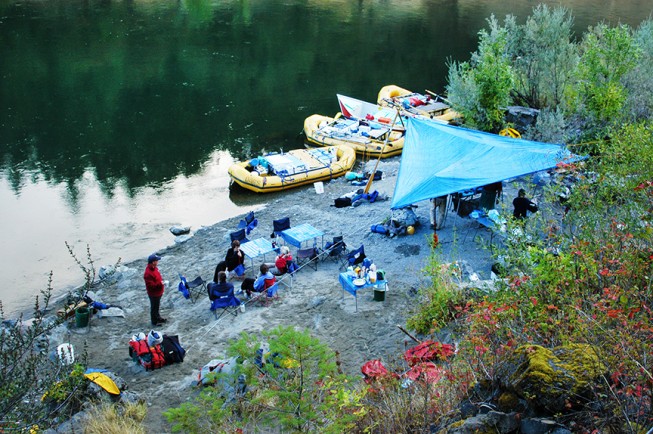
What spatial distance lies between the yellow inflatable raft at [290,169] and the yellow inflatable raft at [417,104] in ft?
14.5

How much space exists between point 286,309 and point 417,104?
1544cm

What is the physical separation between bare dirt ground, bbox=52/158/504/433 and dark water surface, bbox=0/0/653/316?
2.11m

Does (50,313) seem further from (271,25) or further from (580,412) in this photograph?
(271,25)

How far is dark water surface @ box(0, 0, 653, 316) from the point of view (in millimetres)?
17344

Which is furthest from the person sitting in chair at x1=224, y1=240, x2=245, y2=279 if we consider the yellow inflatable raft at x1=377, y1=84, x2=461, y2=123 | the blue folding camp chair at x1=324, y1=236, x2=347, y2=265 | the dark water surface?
the yellow inflatable raft at x1=377, y1=84, x2=461, y2=123

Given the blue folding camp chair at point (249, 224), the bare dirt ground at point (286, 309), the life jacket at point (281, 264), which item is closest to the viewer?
the bare dirt ground at point (286, 309)

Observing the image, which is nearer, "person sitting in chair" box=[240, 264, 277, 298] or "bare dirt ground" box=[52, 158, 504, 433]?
"bare dirt ground" box=[52, 158, 504, 433]

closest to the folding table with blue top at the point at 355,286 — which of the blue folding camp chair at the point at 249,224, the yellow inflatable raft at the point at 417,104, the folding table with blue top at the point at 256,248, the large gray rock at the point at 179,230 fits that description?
the folding table with blue top at the point at 256,248

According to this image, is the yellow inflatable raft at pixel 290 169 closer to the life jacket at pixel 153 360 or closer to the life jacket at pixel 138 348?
the life jacket at pixel 138 348

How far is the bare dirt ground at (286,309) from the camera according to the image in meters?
9.68

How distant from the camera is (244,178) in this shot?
61.6 ft

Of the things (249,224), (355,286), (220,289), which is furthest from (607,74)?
(220,289)


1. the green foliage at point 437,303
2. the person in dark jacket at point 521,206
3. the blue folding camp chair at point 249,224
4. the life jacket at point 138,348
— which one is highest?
the person in dark jacket at point 521,206

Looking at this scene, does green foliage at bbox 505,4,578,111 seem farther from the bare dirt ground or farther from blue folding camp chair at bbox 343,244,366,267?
blue folding camp chair at bbox 343,244,366,267
